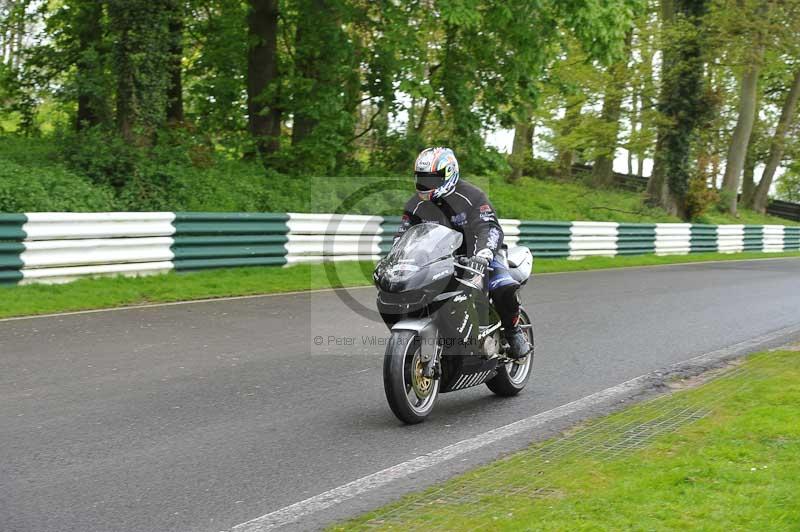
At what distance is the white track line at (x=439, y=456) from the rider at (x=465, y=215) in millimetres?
914

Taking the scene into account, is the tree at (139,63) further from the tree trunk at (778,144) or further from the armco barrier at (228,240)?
the tree trunk at (778,144)

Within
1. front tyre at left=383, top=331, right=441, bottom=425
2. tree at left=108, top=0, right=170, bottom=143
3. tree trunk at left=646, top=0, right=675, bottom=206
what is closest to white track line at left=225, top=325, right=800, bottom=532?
front tyre at left=383, top=331, right=441, bottom=425

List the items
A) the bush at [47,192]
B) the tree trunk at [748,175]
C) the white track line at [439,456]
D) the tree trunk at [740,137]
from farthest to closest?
the tree trunk at [748,175] < the tree trunk at [740,137] < the bush at [47,192] < the white track line at [439,456]

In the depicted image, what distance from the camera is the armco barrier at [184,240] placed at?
12.3 meters

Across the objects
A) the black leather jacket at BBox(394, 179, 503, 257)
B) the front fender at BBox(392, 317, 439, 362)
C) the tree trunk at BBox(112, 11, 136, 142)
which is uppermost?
the tree trunk at BBox(112, 11, 136, 142)

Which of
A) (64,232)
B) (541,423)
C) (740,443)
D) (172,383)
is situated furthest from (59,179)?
(740,443)

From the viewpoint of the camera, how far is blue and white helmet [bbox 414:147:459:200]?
677 cm

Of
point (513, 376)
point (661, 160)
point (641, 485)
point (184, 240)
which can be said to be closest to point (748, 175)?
point (661, 160)

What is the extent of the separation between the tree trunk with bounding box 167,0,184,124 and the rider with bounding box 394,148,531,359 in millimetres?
11968

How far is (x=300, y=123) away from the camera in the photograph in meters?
22.2

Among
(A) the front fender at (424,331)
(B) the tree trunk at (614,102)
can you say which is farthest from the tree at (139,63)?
(B) the tree trunk at (614,102)

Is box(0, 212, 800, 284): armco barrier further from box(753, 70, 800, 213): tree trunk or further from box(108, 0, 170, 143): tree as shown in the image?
box(753, 70, 800, 213): tree trunk

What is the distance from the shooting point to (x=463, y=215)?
7066 millimetres

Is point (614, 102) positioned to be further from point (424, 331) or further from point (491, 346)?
point (424, 331)
